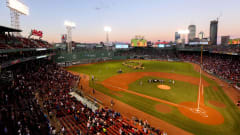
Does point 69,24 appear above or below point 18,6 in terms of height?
above

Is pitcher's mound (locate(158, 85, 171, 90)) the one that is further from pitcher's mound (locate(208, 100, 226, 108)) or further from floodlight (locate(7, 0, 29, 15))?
floodlight (locate(7, 0, 29, 15))

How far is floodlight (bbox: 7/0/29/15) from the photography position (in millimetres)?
25219

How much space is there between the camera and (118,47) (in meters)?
80.4

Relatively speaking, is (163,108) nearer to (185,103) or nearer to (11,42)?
(185,103)

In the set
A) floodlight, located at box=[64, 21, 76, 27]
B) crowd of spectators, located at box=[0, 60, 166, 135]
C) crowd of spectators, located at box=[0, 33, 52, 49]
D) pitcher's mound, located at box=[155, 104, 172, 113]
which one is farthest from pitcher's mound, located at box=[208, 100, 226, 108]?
floodlight, located at box=[64, 21, 76, 27]

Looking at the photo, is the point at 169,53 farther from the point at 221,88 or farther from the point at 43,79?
the point at 43,79

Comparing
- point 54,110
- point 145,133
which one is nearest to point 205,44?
point 145,133

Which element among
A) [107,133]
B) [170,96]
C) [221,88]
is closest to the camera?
[107,133]

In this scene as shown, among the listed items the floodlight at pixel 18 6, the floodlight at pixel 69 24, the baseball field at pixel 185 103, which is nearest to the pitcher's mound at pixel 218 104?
the baseball field at pixel 185 103

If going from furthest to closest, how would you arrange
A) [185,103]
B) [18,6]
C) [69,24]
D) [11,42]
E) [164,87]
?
[69,24]
[18,6]
[164,87]
[11,42]
[185,103]

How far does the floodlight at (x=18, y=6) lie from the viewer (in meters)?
25.2

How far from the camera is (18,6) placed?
27766mm

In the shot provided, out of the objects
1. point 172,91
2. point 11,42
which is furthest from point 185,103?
point 11,42

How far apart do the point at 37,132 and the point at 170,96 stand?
19.7 metres
